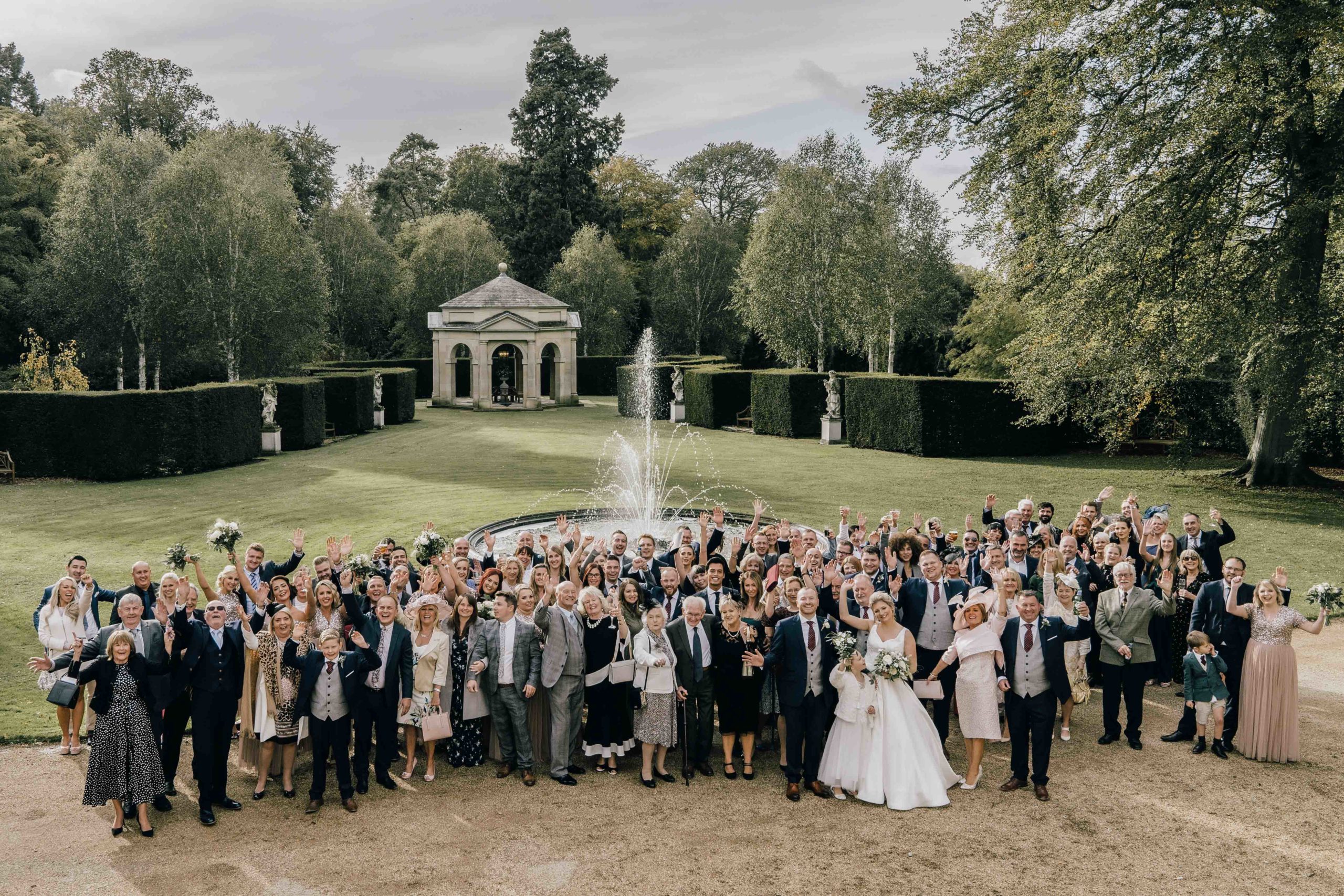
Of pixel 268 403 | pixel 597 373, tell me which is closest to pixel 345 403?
pixel 268 403

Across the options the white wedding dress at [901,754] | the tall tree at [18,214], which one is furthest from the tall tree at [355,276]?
the white wedding dress at [901,754]

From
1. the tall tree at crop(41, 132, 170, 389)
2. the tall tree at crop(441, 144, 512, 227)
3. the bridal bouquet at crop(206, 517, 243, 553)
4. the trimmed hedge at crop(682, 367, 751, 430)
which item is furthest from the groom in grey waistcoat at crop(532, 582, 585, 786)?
the tall tree at crop(441, 144, 512, 227)

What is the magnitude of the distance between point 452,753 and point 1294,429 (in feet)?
69.0

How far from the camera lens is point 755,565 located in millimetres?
9117

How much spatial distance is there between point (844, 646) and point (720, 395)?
110 feet

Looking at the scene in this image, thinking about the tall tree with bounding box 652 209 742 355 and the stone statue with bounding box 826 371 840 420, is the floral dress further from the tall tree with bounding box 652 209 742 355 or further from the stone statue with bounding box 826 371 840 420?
the tall tree with bounding box 652 209 742 355

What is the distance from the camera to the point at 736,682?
28.5 ft

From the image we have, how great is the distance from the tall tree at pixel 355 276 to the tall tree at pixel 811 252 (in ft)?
83.9

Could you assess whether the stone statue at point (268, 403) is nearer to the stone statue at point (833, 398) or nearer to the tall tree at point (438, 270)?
the stone statue at point (833, 398)

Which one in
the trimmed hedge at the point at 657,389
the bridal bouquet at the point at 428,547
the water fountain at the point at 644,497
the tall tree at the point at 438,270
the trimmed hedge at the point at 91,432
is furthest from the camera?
the tall tree at the point at 438,270

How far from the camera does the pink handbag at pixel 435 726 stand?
28.1 ft

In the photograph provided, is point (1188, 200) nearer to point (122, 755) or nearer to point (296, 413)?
point (122, 755)

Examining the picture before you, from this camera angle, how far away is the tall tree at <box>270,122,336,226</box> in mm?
65938

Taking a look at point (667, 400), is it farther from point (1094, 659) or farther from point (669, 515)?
point (1094, 659)
